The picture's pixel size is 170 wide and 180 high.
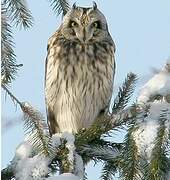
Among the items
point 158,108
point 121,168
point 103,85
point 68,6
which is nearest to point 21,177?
point 121,168

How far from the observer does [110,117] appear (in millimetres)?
2600

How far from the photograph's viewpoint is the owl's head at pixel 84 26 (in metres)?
4.11

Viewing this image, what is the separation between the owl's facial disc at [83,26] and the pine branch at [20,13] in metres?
1.48

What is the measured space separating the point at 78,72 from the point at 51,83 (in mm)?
219

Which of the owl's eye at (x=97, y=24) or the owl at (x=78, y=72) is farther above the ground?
the owl's eye at (x=97, y=24)

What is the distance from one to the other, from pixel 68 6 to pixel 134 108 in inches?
38.2

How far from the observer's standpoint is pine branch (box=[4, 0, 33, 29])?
253 cm

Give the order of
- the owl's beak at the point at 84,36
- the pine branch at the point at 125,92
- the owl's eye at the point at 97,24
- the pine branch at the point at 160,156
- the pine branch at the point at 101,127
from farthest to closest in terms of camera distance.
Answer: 1. the owl's eye at the point at 97,24
2. the owl's beak at the point at 84,36
3. the pine branch at the point at 125,92
4. the pine branch at the point at 101,127
5. the pine branch at the point at 160,156

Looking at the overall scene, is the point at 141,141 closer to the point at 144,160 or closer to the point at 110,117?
the point at 144,160

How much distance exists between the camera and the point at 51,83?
13.1ft

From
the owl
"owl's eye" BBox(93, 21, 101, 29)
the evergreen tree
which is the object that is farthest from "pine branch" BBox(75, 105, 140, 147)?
"owl's eye" BBox(93, 21, 101, 29)

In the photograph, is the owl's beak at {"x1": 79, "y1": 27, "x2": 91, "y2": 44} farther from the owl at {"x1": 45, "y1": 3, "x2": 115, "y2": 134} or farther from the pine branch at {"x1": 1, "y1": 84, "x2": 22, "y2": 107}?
the pine branch at {"x1": 1, "y1": 84, "x2": 22, "y2": 107}

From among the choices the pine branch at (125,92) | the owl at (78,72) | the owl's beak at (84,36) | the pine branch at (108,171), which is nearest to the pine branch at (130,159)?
the pine branch at (108,171)

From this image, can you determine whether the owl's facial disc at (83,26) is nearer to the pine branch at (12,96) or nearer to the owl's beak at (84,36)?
the owl's beak at (84,36)
